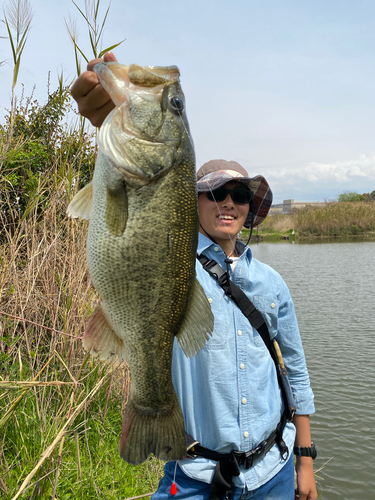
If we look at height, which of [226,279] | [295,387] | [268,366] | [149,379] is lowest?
[295,387]

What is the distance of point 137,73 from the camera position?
4.98 feet

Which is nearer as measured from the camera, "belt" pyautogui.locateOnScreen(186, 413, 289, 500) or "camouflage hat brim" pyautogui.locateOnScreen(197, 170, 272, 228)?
"belt" pyautogui.locateOnScreen(186, 413, 289, 500)

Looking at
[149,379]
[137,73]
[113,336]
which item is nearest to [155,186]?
[137,73]

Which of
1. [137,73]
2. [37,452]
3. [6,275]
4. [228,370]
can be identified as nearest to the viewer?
[137,73]

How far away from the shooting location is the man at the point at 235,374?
194cm

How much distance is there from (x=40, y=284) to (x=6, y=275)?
0.70 meters

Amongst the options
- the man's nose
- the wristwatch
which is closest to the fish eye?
the man's nose

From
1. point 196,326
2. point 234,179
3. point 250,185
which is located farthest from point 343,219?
point 196,326

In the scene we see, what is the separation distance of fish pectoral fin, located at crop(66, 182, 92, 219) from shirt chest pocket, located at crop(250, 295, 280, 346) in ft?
3.82

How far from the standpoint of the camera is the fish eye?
1.62 meters

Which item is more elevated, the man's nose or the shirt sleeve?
the man's nose

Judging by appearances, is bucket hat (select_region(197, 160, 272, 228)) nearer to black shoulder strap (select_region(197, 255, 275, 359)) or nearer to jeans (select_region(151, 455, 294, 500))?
black shoulder strap (select_region(197, 255, 275, 359))

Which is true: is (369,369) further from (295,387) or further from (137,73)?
(137,73)

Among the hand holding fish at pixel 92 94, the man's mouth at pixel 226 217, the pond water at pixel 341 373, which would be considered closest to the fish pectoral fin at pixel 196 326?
the man's mouth at pixel 226 217
